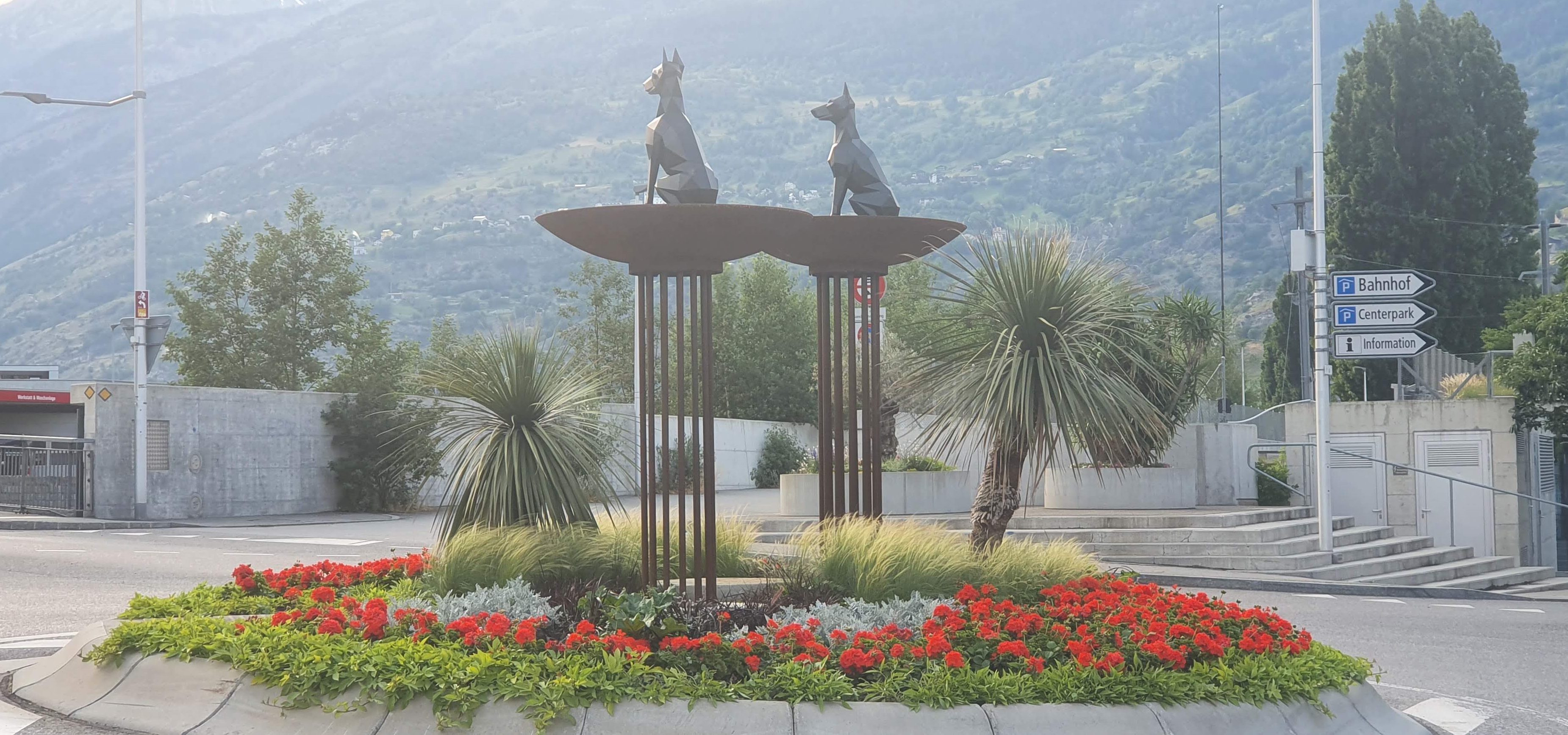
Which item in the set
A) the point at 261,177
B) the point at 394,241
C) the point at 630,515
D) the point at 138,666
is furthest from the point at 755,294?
the point at 261,177

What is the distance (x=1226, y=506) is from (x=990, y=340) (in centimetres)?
1385

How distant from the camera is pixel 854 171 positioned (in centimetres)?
1015

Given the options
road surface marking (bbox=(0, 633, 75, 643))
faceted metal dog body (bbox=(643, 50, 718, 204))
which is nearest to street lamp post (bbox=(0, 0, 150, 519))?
road surface marking (bbox=(0, 633, 75, 643))

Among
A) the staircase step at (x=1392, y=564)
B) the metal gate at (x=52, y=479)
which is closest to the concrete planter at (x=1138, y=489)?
the staircase step at (x=1392, y=564)

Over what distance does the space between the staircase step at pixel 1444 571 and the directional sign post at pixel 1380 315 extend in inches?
134

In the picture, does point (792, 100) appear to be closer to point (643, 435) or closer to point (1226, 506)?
point (1226, 506)

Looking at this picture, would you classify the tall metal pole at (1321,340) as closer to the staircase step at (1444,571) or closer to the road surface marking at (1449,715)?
the staircase step at (1444,571)

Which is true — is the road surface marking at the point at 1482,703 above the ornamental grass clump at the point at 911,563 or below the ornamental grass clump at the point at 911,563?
below

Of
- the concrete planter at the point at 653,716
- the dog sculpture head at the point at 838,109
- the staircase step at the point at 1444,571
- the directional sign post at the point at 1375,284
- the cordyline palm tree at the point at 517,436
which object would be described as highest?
the dog sculpture head at the point at 838,109

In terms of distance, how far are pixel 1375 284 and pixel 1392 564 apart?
4.02 metres

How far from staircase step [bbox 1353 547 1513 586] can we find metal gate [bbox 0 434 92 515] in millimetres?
20921

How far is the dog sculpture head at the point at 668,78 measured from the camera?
9266 millimetres

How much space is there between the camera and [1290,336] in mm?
57094

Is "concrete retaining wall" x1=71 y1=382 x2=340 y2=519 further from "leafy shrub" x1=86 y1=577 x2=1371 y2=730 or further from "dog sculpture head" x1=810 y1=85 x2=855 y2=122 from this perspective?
"leafy shrub" x1=86 y1=577 x2=1371 y2=730
